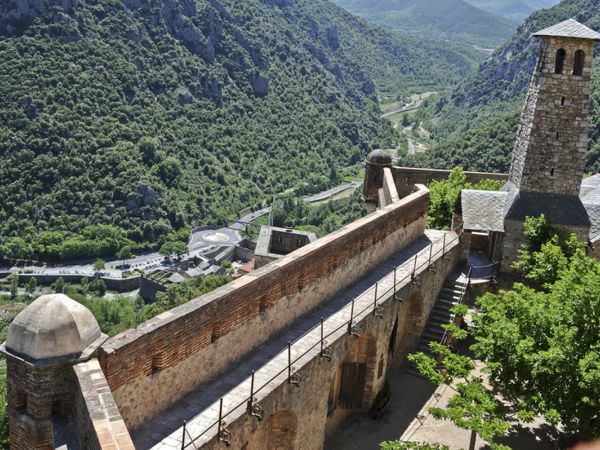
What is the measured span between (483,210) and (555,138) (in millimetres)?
3021

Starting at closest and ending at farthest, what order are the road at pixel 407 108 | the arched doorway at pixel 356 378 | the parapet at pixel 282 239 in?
1. the arched doorway at pixel 356 378
2. the parapet at pixel 282 239
3. the road at pixel 407 108

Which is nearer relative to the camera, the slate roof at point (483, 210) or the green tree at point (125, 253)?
the slate roof at point (483, 210)

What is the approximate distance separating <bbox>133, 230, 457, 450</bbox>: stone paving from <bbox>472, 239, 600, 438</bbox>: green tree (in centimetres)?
288

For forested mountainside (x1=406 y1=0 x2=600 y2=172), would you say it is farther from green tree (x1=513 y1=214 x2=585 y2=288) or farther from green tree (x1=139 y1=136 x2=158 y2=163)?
green tree (x1=139 y1=136 x2=158 y2=163)

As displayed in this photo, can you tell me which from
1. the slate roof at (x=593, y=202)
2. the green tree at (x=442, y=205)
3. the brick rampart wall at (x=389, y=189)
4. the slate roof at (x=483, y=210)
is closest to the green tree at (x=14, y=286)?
the brick rampart wall at (x=389, y=189)

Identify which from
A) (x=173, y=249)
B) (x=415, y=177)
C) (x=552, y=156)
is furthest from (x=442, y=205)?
(x=173, y=249)

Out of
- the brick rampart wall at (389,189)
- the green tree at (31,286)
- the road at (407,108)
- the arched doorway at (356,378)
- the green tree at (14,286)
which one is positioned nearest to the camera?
the arched doorway at (356,378)

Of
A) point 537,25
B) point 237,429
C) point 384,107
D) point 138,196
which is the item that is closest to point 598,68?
point 537,25

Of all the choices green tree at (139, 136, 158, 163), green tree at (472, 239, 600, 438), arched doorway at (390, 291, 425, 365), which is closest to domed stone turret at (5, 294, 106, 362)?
green tree at (472, 239, 600, 438)

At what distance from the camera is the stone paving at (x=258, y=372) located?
31.7 ft

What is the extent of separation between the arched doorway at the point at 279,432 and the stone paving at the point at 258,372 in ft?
3.44

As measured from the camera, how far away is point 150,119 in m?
89.3

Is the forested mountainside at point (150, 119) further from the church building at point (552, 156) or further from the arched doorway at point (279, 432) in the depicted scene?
the arched doorway at point (279, 432)

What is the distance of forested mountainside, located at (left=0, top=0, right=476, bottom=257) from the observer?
7906 centimetres
